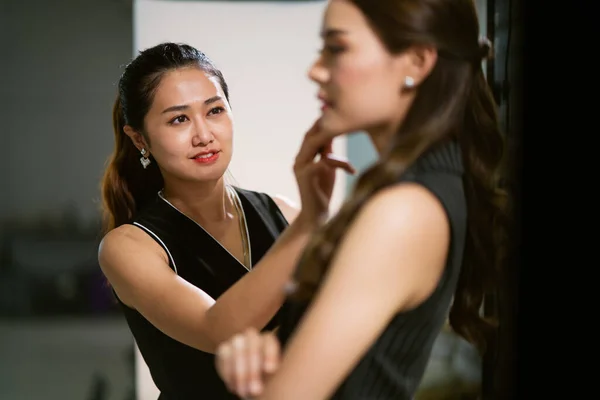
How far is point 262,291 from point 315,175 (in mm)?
150

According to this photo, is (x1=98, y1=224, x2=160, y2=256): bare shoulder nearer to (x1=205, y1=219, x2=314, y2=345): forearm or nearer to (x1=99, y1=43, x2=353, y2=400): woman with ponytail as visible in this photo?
(x1=99, y1=43, x2=353, y2=400): woman with ponytail

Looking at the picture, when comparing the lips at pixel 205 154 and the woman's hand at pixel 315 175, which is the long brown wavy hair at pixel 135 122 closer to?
the lips at pixel 205 154

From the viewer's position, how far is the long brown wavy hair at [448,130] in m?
0.66

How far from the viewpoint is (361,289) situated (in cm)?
62

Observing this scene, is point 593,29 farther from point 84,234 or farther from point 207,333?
point 84,234

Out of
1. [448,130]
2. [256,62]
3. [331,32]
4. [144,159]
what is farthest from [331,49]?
[144,159]

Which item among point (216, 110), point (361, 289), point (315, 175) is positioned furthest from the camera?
point (216, 110)

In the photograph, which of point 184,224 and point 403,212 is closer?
point 403,212

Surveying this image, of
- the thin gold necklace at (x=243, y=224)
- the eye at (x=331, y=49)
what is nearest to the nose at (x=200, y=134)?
the thin gold necklace at (x=243, y=224)

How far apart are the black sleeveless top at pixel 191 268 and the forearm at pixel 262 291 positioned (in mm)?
97

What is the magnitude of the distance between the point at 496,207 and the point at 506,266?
0.09 m

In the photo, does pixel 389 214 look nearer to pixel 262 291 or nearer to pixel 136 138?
pixel 262 291

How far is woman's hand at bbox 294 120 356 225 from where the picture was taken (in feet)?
2.50

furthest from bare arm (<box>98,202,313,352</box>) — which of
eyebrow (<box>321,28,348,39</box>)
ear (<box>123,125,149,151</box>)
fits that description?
eyebrow (<box>321,28,348,39</box>)
